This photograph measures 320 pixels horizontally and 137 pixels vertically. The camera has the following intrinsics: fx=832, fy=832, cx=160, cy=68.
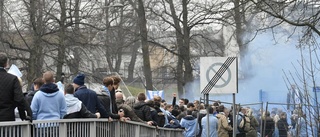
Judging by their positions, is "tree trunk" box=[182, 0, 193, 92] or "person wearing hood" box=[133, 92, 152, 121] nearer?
"person wearing hood" box=[133, 92, 152, 121]

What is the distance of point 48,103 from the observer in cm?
1174

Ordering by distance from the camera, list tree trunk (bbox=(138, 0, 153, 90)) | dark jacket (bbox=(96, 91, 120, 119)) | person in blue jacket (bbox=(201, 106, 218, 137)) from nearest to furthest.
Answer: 1. dark jacket (bbox=(96, 91, 120, 119))
2. person in blue jacket (bbox=(201, 106, 218, 137))
3. tree trunk (bbox=(138, 0, 153, 90))

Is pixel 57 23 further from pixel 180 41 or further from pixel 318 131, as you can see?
pixel 318 131

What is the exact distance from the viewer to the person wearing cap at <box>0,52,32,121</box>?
1048 cm

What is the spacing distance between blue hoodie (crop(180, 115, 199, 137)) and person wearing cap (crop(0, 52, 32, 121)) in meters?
12.3

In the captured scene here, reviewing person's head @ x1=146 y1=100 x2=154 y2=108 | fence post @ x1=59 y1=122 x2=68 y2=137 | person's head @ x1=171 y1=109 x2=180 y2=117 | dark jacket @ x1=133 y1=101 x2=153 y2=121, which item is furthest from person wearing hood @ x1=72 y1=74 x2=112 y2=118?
person's head @ x1=171 y1=109 x2=180 y2=117

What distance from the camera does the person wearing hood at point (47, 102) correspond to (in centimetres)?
1173

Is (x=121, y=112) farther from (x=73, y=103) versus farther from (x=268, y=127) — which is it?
(x=268, y=127)

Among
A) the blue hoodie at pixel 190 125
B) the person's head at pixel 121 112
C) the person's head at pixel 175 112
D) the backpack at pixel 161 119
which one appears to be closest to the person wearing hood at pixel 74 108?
the person's head at pixel 121 112

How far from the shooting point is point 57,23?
35.1 meters

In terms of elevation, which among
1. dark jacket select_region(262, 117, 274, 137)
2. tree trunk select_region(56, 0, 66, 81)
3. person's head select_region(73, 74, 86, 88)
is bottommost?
dark jacket select_region(262, 117, 274, 137)

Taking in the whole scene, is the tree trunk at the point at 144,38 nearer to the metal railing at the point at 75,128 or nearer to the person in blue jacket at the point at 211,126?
the person in blue jacket at the point at 211,126

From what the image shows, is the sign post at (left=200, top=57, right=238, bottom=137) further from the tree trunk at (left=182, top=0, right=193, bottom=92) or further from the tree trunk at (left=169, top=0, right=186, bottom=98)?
the tree trunk at (left=169, top=0, right=186, bottom=98)

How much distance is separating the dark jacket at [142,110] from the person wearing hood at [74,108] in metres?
3.54
